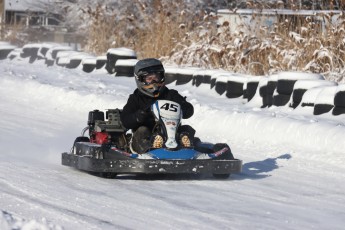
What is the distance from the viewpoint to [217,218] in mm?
5840

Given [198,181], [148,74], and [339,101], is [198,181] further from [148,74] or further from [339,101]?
[339,101]

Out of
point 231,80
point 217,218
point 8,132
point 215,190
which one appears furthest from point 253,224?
point 231,80

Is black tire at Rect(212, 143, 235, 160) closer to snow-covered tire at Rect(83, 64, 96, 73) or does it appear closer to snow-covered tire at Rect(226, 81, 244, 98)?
snow-covered tire at Rect(226, 81, 244, 98)

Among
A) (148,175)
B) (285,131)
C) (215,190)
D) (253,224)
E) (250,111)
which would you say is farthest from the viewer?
(250,111)

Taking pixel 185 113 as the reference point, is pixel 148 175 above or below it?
below

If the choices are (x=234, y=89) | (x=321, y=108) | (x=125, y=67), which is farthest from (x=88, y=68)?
(x=321, y=108)

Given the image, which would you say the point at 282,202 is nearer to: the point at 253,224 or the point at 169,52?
the point at 253,224

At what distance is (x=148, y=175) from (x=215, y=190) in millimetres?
1037

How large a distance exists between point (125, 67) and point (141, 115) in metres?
11.0

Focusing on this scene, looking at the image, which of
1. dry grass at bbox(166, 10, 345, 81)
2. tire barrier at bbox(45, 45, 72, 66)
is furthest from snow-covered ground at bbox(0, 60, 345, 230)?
tire barrier at bbox(45, 45, 72, 66)

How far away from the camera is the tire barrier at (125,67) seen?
1867 cm

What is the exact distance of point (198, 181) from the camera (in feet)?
25.4

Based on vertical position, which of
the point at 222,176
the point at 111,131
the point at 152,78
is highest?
the point at 152,78

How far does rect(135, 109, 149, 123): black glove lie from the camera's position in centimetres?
792
